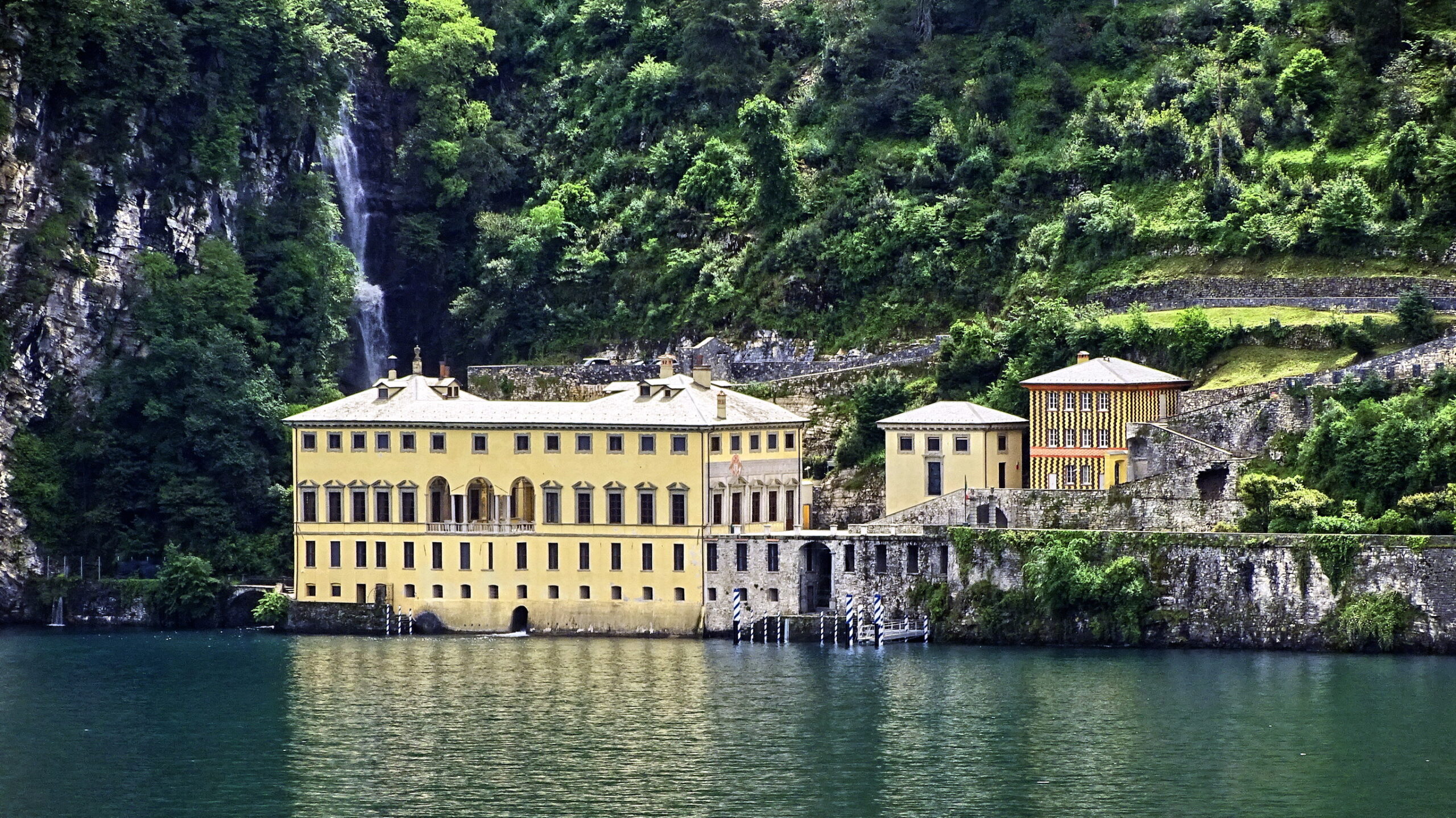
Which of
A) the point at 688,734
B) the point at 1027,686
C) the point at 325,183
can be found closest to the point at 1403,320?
Answer: the point at 1027,686

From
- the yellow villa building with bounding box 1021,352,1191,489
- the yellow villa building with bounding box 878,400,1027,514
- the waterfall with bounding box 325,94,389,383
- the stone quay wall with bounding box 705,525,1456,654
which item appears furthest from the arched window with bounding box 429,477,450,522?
the waterfall with bounding box 325,94,389,383

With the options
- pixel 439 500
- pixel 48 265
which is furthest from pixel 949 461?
pixel 48 265

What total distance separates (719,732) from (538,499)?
26.2m

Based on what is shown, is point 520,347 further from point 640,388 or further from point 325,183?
point 640,388

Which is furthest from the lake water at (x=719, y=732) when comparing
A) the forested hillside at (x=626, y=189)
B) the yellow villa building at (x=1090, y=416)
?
the forested hillside at (x=626, y=189)

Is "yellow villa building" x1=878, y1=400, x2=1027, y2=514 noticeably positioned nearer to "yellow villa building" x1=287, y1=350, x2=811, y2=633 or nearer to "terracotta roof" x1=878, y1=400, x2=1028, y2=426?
"terracotta roof" x1=878, y1=400, x2=1028, y2=426

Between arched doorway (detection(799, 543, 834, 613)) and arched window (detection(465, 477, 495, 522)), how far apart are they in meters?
11.7

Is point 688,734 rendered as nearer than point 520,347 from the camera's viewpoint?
Yes

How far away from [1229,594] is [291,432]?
39.0 meters

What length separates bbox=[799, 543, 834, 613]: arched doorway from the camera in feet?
382

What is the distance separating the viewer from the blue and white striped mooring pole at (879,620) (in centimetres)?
11388

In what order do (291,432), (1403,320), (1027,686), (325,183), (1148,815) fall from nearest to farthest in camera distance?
(1148,815), (1027,686), (1403,320), (291,432), (325,183)

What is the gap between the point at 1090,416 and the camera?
117562mm

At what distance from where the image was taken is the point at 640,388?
11912 cm
